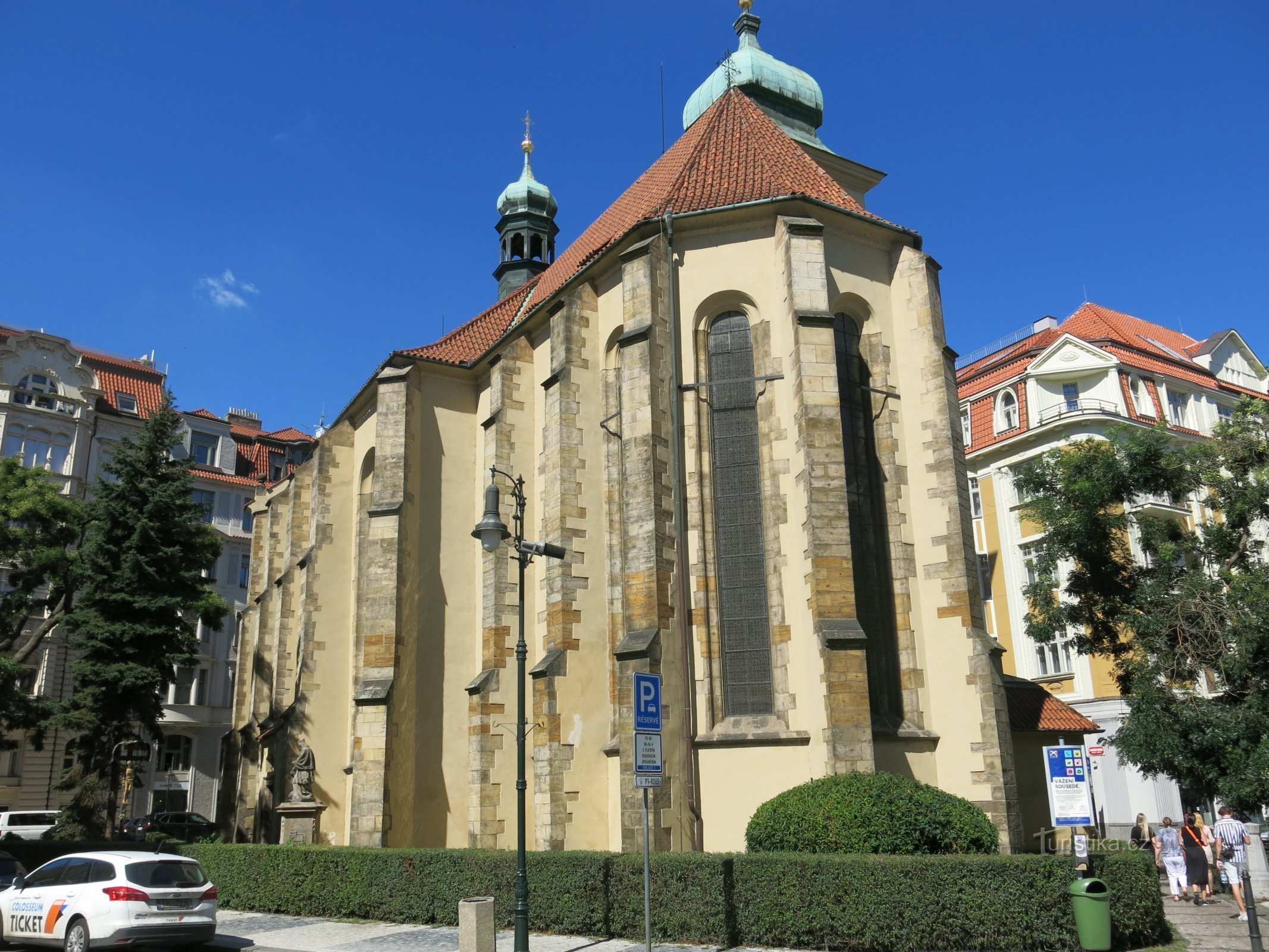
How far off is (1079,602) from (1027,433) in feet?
48.6

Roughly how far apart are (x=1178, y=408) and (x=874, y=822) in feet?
97.5

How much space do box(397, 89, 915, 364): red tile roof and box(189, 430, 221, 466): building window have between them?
2284 cm

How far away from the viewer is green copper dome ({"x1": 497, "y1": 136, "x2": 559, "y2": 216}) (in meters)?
42.5

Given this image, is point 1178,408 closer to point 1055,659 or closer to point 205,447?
point 1055,659

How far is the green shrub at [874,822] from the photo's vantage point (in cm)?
1330

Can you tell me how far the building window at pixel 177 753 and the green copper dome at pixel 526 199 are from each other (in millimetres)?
24588

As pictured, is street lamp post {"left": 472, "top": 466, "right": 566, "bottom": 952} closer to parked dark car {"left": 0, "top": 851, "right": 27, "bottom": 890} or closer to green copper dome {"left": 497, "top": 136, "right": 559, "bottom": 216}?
parked dark car {"left": 0, "top": 851, "right": 27, "bottom": 890}

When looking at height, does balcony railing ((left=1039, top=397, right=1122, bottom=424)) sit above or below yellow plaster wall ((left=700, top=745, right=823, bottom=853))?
above

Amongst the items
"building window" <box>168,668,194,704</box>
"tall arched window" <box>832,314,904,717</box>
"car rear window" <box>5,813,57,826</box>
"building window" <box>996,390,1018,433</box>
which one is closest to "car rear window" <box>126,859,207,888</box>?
"tall arched window" <box>832,314,904,717</box>

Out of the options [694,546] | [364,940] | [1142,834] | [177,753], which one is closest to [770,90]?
[694,546]

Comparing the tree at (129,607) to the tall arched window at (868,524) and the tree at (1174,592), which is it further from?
the tree at (1174,592)

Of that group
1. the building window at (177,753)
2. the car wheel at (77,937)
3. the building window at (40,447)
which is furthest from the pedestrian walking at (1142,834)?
the building window at (40,447)

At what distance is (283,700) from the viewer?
28.3 m

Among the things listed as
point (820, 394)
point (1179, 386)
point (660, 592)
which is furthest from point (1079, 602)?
point (1179, 386)
